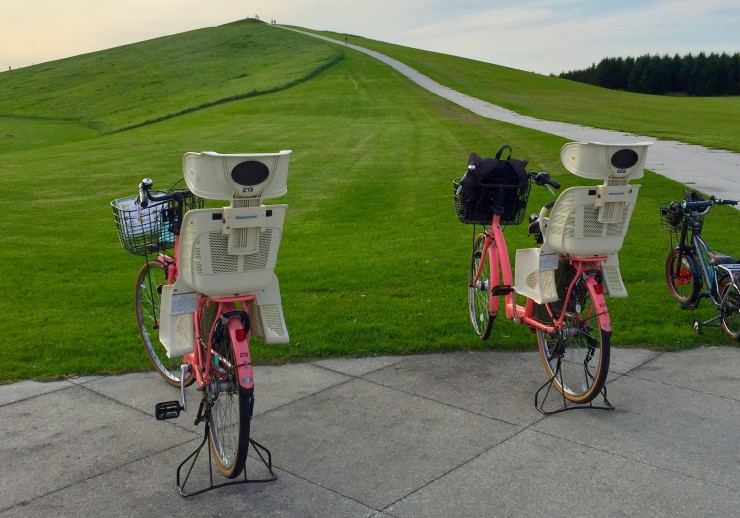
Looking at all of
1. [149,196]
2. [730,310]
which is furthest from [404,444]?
[730,310]

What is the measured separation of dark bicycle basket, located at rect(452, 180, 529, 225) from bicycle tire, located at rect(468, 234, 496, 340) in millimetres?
408

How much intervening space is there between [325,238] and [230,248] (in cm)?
800

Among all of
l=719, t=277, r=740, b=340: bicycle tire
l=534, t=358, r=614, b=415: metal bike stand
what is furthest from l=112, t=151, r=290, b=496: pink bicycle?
l=719, t=277, r=740, b=340: bicycle tire

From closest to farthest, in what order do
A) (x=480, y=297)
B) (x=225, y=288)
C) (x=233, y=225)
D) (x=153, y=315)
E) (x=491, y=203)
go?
(x=233, y=225)
(x=225, y=288)
(x=153, y=315)
(x=491, y=203)
(x=480, y=297)

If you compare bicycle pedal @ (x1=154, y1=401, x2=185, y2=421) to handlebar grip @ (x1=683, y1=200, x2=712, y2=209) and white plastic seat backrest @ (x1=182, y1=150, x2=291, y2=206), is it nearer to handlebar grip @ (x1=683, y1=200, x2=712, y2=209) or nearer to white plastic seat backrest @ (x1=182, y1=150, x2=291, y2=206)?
white plastic seat backrest @ (x1=182, y1=150, x2=291, y2=206)

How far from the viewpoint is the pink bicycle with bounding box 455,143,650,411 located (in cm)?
508

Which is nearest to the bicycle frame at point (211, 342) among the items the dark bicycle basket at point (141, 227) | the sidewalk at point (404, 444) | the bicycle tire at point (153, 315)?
the dark bicycle basket at point (141, 227)

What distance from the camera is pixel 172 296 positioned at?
4.48 meters

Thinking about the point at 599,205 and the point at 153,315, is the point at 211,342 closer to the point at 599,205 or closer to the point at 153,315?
the point at 153,315

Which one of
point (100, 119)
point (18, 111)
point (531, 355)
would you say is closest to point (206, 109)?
point (100, 119)

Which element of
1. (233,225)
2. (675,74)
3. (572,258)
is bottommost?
(572,258)

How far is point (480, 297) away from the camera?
6.94m

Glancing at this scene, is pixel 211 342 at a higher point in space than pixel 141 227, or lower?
lower

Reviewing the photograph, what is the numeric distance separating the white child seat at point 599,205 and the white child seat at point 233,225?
2103 mm
